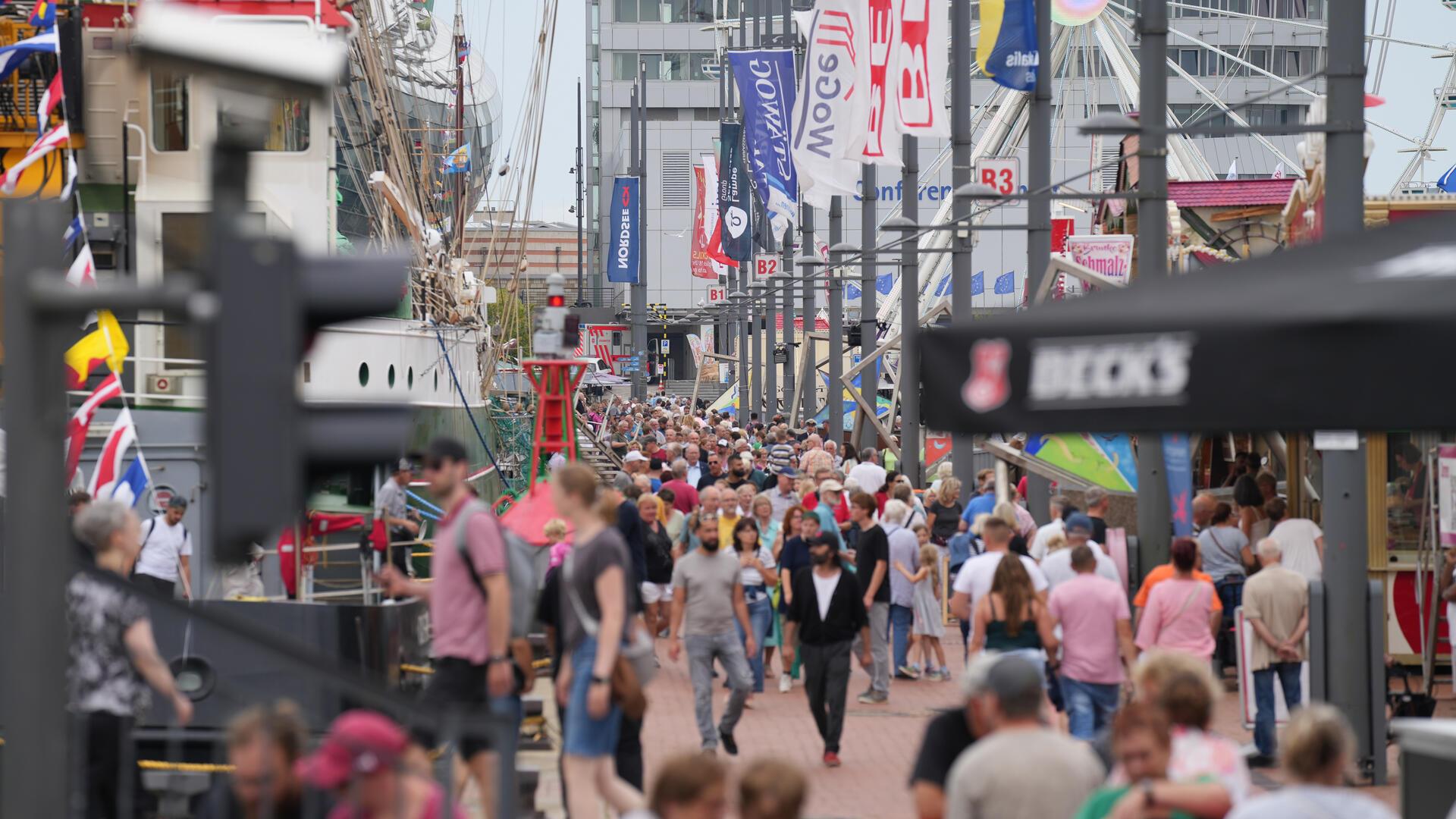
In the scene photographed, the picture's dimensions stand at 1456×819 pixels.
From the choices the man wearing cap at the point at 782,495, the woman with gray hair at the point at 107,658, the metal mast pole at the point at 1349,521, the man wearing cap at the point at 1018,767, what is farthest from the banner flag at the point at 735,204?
the man wearing cap at the point at 1018,767

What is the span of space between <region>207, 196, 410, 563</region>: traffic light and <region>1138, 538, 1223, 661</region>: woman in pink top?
7276 millimetres

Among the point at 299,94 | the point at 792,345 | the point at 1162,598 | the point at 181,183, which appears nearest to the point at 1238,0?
the point at 792,345

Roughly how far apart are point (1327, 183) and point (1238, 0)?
82.6 meters

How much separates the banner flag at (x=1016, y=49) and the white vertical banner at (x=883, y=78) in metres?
2.50

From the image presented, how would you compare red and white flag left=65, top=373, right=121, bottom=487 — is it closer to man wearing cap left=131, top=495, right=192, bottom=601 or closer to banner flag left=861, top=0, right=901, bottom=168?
man wearing cap left=131, top=495, right=192, bottom=601

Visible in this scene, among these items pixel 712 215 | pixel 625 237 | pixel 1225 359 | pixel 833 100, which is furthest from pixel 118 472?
pixel 625 237

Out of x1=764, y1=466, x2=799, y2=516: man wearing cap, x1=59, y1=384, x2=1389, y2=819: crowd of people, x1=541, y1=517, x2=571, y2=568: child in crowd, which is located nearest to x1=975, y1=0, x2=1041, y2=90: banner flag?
x1=59, y1=384, x2=1389, y2=819: crowd of people

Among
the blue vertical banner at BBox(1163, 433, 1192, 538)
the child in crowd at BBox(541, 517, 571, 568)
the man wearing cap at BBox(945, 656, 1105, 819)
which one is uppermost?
the blue vertical banner at BBox(1163, 433, 1192, 538)

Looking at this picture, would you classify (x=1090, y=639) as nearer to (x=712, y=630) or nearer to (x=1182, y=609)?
(x=1182, y=609)

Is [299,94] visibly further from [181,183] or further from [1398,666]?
[181,183]

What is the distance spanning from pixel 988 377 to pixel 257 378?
2276 millimetres

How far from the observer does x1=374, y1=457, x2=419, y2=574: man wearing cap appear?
17031 millimetres

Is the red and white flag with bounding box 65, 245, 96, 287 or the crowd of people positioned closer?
the crowd of people

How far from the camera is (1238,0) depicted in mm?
88750
